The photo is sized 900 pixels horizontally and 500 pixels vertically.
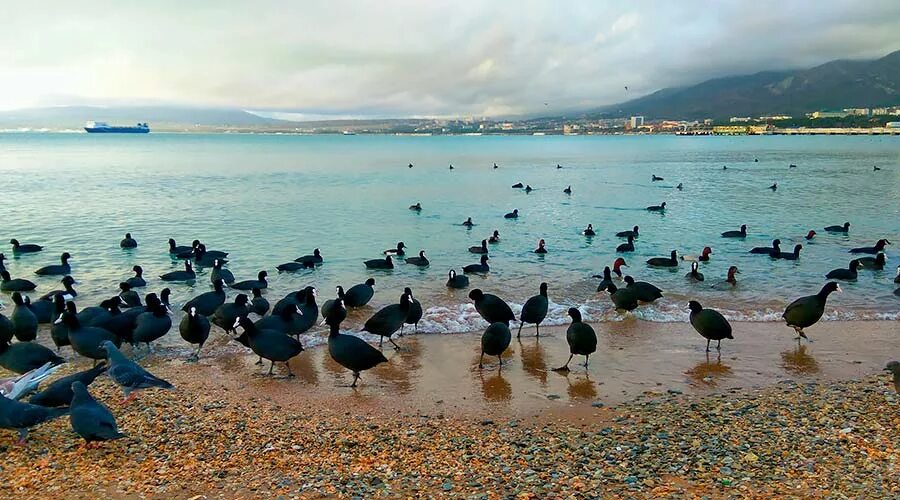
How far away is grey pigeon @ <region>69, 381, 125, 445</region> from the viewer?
302 inches

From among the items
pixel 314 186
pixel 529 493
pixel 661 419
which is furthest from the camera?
pixel 314 186

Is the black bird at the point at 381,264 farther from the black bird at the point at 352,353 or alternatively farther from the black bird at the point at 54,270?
the black bird at the point at 352,353

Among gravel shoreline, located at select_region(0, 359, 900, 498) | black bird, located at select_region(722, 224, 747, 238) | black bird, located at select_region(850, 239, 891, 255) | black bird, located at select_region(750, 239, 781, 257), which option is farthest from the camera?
black bird, located at select_region(722, 224, 747, 238)

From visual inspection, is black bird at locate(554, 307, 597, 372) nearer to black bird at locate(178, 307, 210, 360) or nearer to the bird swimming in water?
black bird at locate(178, 307, 210, 360)

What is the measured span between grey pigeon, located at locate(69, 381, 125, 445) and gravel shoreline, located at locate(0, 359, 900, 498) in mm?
177

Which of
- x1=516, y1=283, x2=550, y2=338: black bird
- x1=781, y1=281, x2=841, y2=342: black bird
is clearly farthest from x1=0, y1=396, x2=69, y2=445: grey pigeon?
x1=781, y1=281, x2=841, y2=342: black bird

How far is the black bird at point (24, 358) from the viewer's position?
1061cm

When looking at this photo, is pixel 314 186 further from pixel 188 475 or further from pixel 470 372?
pixel 188 475

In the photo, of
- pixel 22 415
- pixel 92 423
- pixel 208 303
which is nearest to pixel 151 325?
pixel 208 303

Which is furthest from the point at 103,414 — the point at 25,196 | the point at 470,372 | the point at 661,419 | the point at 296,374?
the point at 25,196

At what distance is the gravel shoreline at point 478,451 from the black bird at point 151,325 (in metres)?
2.72

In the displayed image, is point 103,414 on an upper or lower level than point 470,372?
upper

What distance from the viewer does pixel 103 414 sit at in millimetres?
7820

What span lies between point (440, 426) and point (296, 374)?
12.2 feet
